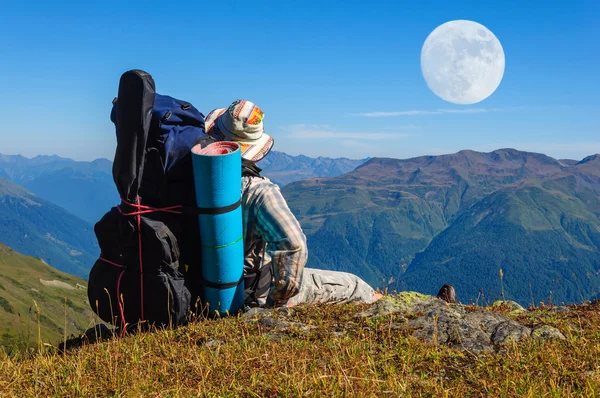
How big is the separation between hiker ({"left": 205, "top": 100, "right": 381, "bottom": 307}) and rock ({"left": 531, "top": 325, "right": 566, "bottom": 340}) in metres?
2.77

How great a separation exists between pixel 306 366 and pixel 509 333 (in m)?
2.44

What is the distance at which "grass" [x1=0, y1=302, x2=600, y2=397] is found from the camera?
4184 millimetres

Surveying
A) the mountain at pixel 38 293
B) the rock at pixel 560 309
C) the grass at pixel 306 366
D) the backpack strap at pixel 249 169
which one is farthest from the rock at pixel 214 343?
A: the mountain at pixel 38 293

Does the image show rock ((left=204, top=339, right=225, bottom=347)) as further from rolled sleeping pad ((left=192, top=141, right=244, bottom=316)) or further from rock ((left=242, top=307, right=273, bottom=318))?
rock ((left=242, top=307, right=273, bottom=318))

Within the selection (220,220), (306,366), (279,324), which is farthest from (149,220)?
(306,366)

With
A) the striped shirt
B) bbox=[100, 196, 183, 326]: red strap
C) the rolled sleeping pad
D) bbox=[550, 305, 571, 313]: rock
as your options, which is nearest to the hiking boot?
bbox=[550, 305, 571, 313]: rock

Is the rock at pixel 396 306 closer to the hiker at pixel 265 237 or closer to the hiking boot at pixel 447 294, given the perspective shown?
the hiker at pixel 265 237

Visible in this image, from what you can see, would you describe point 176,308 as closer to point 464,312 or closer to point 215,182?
point 215,182

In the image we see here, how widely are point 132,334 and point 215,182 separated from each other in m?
2.05

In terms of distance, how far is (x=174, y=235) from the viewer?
21.8ft

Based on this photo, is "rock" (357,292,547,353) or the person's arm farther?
the person's arm

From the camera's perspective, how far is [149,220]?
6.43m

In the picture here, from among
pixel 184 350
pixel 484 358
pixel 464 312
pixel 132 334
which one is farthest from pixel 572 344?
pixel 132 334

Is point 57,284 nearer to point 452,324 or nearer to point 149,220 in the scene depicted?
point 149,220
